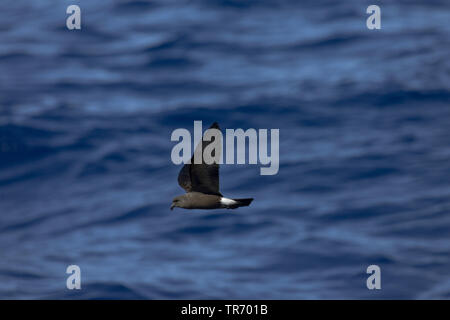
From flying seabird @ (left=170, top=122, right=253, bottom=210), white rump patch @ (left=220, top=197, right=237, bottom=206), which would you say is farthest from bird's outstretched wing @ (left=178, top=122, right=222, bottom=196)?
white rump patch @ (left=220, top=197, right=237, bottom=206)

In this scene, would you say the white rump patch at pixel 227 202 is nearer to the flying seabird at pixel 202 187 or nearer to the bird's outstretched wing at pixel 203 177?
the flying seabird at pixel 202 187

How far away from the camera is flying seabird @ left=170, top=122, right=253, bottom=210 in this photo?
9.42 m

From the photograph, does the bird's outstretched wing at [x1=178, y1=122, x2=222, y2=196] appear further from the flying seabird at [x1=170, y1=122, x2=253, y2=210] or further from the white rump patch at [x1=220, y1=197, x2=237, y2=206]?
the white rump patch at [x1=220, y1=197, x2=237, y2=206]

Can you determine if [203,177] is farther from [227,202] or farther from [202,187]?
[227,202]

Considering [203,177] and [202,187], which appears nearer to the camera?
[203,177]

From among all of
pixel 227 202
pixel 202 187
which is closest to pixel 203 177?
pixel 202 187

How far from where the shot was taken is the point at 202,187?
9.65 metres

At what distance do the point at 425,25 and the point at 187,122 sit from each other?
1151 centimetres

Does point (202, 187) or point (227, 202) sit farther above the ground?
point (202, 187)

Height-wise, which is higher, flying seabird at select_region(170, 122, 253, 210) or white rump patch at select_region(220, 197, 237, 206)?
flying seabird at select_region(170, 122, 253, 210)

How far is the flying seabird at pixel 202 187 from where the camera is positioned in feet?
30.9

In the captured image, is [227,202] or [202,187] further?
[202,187]

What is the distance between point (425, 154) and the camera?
24.2 metres

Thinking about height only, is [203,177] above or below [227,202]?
above
